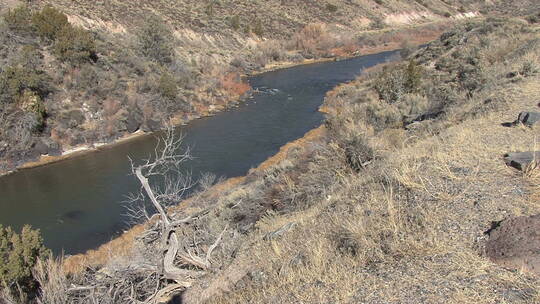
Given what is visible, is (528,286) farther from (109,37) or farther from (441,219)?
(109,37)

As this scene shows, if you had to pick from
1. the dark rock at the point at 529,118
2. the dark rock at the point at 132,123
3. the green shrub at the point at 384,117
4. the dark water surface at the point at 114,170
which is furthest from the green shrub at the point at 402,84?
the dark rock at the point at 132,123

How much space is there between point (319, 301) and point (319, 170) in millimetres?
6682

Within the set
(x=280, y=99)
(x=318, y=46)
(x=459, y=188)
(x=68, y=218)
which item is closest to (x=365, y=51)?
(x=318, y=46)

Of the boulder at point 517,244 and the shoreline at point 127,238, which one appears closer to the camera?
the boulder at point 517,244

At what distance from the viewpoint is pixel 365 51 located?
56.0 m

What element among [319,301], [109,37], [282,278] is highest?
[319,301]

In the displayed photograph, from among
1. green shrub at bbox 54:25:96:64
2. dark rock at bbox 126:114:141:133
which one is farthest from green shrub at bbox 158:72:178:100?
green shrub at bbox 54:25:96:64

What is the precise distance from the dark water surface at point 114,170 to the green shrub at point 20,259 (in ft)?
13.3

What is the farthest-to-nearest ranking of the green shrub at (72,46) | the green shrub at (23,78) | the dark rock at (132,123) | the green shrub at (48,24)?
the green shrub at (48,24)
the green shrub at (72,46)
the dark rock at (132,123)
the green shrub at (23,78)

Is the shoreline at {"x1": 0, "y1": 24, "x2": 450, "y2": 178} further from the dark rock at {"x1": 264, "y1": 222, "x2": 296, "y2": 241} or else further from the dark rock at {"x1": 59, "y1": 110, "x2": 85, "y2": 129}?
the dark rock at {"x1": 264, "y1": 222, "x2": 296, "y2": 241}

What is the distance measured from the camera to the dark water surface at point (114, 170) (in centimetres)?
1591

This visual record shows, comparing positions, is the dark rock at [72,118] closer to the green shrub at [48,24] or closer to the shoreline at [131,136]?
the shoreline at [131,136]

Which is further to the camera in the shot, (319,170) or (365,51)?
(365,51)

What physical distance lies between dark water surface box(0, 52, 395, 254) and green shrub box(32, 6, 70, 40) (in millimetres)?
11102
